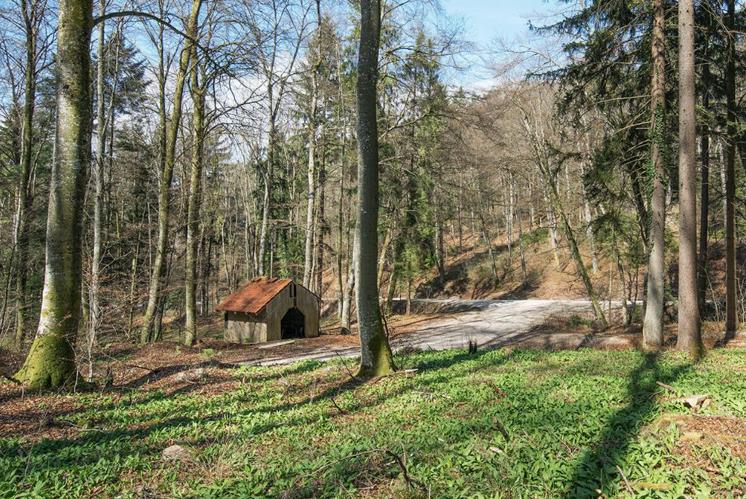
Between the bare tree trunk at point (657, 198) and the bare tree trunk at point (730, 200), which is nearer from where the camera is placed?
the bare tree trunk at point (657, 198)

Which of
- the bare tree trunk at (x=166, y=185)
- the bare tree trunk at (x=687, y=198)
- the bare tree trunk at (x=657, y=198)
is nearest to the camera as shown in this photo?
the bare tree trunk at (x=687, y=198)

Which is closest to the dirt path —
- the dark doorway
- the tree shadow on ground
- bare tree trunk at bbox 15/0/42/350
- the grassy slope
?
the grassy slope

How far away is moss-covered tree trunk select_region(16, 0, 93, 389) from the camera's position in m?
6.20

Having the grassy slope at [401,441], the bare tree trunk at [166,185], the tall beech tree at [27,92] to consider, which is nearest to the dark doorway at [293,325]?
the bare tree trunk at [166,185]

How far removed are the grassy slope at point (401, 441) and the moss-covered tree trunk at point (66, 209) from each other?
677 mm

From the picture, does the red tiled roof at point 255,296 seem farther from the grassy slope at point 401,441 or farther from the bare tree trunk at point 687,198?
the bare tree trunk at point 687,198

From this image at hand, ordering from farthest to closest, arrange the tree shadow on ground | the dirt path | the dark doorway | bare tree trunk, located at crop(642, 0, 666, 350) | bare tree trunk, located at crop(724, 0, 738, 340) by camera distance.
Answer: the dark doorway < bare tree trunk, located at crop(724, 0, 738, 340) < the dirt path < bare tree trunk, located at crop(642, 0, 666, 350) < the tree shadow on ground

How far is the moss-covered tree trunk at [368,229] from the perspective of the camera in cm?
739

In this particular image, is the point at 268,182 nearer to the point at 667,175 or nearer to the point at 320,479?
the point at 667,175

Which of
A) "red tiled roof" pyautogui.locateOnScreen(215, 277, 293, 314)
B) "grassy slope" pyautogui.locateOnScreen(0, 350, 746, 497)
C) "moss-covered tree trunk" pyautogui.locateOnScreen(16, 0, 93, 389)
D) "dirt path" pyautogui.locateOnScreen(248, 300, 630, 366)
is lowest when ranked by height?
"dirt path" pyautogui.locateOnScreen(248, 300, 630, 366)

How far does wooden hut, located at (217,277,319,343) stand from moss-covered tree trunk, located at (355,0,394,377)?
9.50m

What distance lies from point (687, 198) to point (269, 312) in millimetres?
12551

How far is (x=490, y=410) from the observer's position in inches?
205

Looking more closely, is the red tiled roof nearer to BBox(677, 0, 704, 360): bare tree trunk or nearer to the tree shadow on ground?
BBox(677, 0, 704, 360): bare tree trunk
